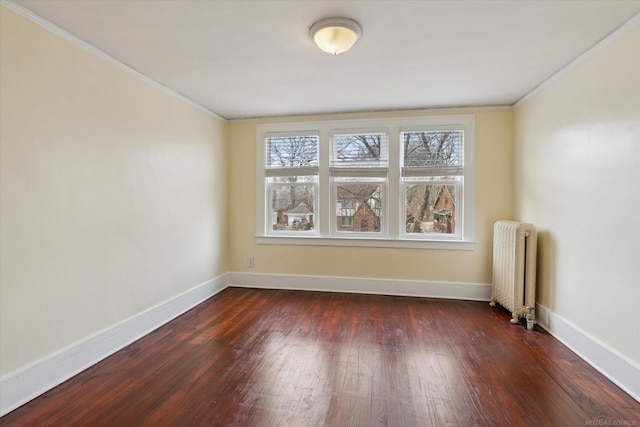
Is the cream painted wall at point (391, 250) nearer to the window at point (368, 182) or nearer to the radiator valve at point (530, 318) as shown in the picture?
the window at point (368, 182)

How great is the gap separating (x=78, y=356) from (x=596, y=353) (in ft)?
12.3

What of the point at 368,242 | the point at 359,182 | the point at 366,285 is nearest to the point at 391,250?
the point at 368,242

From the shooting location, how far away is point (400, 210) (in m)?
3.93

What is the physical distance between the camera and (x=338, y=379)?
2.07 meters

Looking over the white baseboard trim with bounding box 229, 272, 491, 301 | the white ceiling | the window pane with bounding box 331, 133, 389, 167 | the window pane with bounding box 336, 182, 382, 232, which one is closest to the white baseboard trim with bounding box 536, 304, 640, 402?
the white baseboard trim with bounding box 229, 272, 491, 301

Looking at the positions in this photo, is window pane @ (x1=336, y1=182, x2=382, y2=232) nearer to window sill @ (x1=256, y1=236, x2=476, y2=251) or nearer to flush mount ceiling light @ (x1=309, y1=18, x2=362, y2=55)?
window sill @ (x1=256, y1=236, x2=476, y2=251)

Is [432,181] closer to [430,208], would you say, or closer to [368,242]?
[430,208]

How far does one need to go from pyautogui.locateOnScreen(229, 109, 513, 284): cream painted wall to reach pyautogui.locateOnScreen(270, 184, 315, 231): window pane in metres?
0.29

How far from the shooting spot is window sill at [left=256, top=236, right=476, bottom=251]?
3.76m

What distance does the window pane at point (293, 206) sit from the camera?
4207 mm

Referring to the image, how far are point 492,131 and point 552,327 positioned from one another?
2.22 m

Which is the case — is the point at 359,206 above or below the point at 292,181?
below

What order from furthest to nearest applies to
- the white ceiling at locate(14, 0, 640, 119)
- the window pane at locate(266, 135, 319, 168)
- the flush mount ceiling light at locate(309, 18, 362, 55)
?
the window pane at locate(266, 135, 319, 168)
the flush mount ceiling light at locate(309, 18, 362, 55)
the white ceiling at locate(14, 0, 640, 119)

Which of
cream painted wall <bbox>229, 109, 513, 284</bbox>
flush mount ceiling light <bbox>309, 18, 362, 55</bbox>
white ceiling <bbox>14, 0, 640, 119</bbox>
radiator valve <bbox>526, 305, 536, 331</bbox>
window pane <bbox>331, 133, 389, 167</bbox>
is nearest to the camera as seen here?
white ceiling <bbox>14, 0, 640, 119</bbox>
